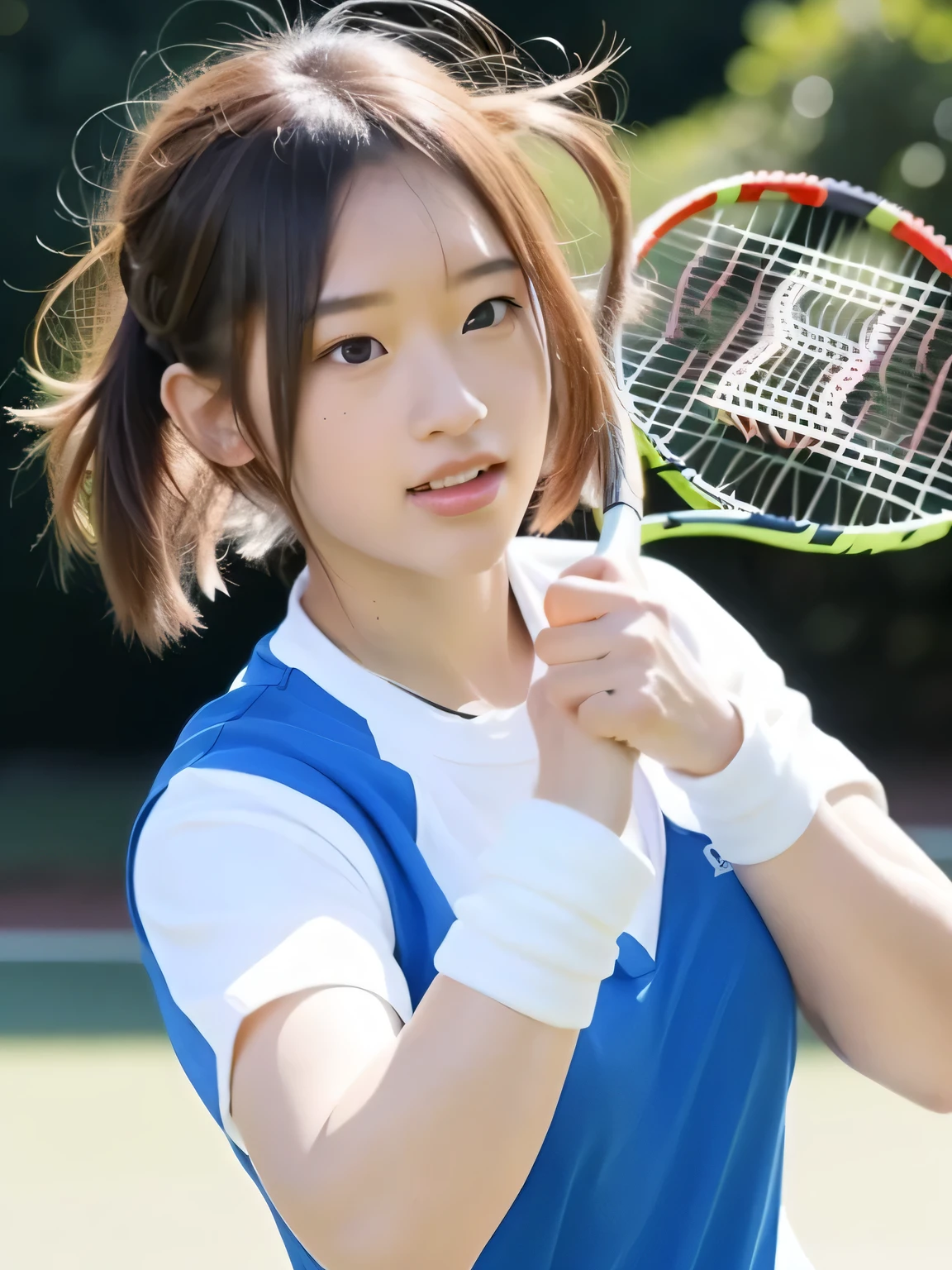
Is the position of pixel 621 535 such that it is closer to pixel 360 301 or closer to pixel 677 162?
pixel 360 301

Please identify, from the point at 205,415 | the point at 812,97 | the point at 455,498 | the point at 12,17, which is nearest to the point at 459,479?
the point at 455,498

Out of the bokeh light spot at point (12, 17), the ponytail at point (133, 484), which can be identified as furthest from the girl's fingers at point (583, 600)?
the bokeh light spot at point (12, 17)

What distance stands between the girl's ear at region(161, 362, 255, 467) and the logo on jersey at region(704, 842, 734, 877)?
1.40ft

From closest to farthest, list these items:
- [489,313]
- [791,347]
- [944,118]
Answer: [489,313]
[791,347]
[944,118]

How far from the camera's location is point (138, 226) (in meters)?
1.05

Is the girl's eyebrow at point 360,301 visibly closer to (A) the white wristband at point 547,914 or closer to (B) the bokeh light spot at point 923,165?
(A) the white wristband at point 547,914

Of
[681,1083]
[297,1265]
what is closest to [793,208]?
[681,1083]

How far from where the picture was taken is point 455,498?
37.4 inches

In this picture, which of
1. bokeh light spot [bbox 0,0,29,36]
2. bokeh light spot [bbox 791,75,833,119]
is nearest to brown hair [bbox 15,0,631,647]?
bokeh light spot [bbox 791,75,833,119]

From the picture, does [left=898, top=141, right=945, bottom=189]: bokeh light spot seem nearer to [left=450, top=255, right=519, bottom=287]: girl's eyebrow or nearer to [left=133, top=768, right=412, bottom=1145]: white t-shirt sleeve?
[left=450, top=255, right=519, bottom=287]: girl's eyebrow

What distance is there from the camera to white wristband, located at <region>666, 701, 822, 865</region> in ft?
3.03

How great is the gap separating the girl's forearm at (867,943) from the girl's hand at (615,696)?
3.7 inches

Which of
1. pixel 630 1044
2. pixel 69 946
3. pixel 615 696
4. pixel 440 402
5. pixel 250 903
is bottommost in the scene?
pixel 69 946

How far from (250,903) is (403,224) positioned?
435 mm
